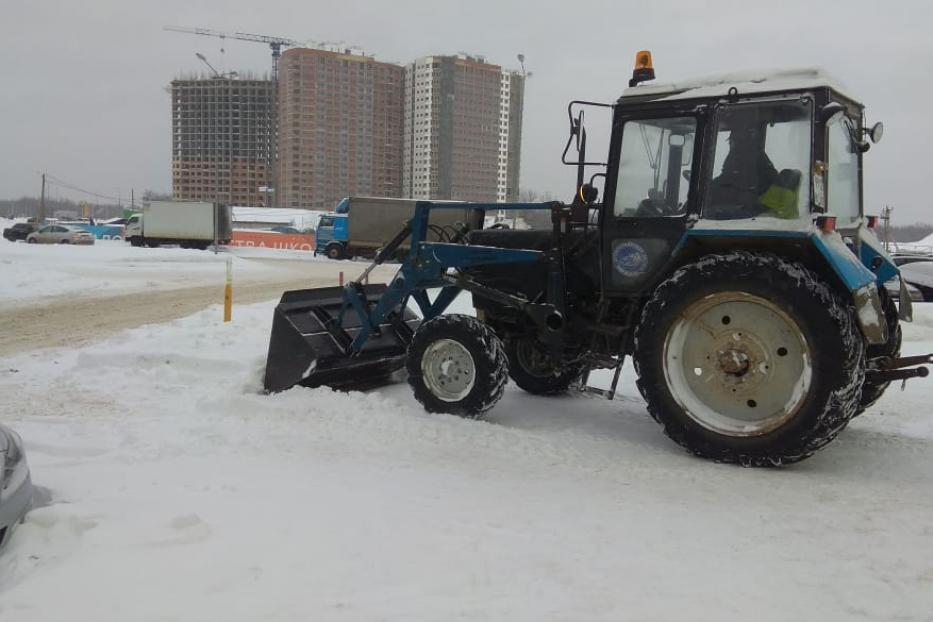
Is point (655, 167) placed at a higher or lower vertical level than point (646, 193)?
higher

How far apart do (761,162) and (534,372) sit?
2.99 metres

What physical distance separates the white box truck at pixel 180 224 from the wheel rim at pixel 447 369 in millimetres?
35406

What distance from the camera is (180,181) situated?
69375mm

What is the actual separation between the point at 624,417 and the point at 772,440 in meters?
1.75

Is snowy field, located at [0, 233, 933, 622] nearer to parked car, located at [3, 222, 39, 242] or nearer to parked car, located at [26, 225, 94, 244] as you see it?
parked car, located at [26, 225, 94, 244]

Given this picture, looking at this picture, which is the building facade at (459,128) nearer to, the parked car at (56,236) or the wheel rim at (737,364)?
the wheel rim at (737,364)

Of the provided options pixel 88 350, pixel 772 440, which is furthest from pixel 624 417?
pixel 88 350

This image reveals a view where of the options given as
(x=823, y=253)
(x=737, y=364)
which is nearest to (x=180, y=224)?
(x=737, y=364)

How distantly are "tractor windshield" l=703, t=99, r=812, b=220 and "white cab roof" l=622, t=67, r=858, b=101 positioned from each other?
4.3 inches

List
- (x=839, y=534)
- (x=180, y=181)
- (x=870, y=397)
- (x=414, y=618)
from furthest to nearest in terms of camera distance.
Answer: (x=180, y=181) < (x=870, y=397) < (x=839, y=534) < (x=414, y=618)

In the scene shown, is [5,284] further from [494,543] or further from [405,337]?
[494,543]

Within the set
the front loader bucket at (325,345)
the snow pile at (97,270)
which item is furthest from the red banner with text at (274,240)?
the front loader bucket at (325,345)

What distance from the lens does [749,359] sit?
5.10 m

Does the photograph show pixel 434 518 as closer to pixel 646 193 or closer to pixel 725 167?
pixel 646 193
